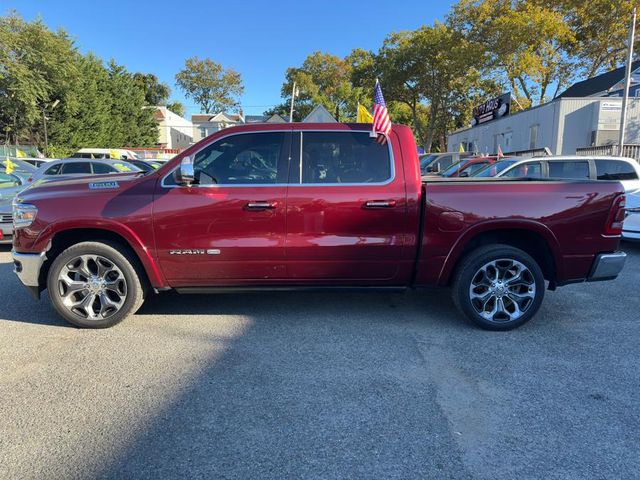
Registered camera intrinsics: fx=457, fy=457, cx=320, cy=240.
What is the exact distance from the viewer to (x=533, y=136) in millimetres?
25000

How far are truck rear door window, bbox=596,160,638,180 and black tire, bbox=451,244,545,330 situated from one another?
6.24 meters

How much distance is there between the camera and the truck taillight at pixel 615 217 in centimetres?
421

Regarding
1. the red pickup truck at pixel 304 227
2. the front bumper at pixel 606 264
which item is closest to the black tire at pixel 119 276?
the red pickup truck at pixel 304 227

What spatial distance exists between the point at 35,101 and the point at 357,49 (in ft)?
104

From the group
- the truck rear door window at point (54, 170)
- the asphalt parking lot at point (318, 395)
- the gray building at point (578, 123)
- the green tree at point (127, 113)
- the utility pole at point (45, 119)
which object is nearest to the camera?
the asphalt parking lot at point (318, 395)

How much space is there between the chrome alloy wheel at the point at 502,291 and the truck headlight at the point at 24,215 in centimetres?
412

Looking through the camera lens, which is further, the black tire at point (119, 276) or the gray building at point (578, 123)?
the gray building at point (578, 123)

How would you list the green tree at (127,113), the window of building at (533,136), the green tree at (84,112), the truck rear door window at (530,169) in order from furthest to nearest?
the green tree at (127,113)
the green tree at (84,112)
the window of building at (533,136)
the truck rear door window at (530,169)

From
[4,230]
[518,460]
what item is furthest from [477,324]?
[4,230]

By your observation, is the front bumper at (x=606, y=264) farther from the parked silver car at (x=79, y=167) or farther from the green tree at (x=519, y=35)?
the green tree at (x=519, y=35)

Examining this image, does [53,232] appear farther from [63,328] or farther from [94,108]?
[94,108]

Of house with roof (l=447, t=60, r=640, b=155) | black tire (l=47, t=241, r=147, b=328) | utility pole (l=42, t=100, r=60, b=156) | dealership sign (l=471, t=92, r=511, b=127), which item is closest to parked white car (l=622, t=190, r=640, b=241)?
black tire (l=47, t=241, r=147, b=328)

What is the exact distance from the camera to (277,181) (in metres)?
4.22

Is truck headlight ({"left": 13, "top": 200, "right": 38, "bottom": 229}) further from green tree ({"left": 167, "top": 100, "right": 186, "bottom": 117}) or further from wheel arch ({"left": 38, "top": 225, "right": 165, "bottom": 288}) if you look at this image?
green tree ({"left": 167, "top": 100, "right": 186, "bottom": 117})
